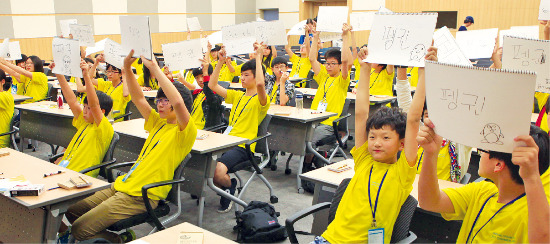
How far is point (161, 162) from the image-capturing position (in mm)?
3080

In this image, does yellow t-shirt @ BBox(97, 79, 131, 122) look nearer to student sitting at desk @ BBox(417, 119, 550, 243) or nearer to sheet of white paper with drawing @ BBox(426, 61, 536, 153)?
student sitting at desk @ BBox(417, 119, 550, 243)

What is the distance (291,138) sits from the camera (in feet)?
16.1

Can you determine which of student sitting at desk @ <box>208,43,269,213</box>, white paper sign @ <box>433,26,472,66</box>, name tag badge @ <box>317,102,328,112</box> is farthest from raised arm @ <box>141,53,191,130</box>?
name tag badge @ <box>317,102,328,112</box>

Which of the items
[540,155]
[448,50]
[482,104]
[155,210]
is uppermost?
[448,50]

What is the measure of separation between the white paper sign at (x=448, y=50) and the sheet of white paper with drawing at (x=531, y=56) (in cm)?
81

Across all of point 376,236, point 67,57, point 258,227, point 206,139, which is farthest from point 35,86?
point 376,236

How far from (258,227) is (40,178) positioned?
1548 mm

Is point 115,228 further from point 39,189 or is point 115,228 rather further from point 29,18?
point 29,18

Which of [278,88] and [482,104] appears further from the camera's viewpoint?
[278,88]

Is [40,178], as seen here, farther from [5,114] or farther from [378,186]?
[5,114]

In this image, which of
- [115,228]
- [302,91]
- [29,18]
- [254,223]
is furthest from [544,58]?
[29,18]

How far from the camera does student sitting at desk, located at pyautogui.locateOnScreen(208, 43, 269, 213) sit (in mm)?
4191

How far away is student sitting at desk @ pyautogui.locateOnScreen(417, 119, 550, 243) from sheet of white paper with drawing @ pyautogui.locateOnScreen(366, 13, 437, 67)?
1.96ft

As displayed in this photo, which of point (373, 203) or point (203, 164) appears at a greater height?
point (373, 203)
